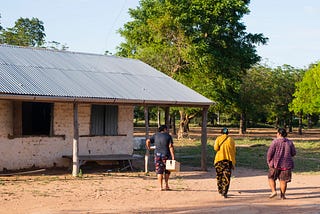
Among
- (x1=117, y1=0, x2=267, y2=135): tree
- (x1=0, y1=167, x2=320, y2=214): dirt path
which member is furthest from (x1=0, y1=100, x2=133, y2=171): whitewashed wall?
(x1=117, y1=0, x2=267, y2=135): tree

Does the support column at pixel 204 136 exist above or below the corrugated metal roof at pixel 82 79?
below

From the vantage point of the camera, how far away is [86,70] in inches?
669

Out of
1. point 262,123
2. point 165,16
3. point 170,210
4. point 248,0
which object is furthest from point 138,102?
point 262,123

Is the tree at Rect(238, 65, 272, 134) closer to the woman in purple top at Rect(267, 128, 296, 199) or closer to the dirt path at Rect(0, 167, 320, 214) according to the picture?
the dirt path at Rect(0, 167, 320, 214)

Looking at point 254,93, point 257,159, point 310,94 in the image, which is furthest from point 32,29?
point 257,159

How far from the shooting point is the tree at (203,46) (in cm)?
3262

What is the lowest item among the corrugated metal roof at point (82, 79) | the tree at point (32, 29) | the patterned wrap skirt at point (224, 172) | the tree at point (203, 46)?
the patterned wrap skirt at point (224, 172)

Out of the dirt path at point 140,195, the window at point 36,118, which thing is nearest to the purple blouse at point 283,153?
the dirt path at point 140,195

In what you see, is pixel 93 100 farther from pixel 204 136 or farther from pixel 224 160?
pixel 224 160

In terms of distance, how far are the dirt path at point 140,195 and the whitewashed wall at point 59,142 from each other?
3.07 feet

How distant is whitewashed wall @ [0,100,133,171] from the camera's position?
15.0 metres

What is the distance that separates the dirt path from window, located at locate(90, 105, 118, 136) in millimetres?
1922

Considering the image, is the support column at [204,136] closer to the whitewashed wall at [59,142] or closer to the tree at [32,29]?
the whitewashed wall at [59,142]

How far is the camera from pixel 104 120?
1716cm
